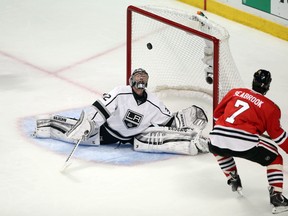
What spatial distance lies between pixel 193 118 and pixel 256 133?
964mm

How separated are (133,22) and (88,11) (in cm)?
225

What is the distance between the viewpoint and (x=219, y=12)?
8812 mm

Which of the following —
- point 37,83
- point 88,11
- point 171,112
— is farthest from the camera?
point 88,11

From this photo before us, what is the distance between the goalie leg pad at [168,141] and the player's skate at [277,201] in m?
0.86

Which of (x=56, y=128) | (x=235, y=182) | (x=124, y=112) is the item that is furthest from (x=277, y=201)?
(x=56, y=128)

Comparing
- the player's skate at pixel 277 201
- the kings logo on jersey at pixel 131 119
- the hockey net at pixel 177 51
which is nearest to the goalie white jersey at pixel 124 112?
the kings logo on jersey at pixel 131 119

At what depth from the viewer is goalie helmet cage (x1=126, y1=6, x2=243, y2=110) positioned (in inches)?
253

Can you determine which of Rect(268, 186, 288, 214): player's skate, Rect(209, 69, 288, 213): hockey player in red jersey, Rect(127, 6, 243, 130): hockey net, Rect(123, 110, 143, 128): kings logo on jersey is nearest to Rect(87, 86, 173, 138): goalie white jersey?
Rect(123, 110, 143, 128): kings logo on jersey

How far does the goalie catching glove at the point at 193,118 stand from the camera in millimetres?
6332

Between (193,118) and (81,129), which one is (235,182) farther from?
(81,129)

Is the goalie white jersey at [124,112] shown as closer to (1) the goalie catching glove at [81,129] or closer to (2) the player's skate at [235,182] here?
(1) the goalie catching glove at [81,129]

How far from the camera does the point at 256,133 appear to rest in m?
5.43

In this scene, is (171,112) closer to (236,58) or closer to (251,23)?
(236,58)

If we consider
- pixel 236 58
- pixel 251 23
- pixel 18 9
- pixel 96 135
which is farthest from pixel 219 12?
pixel 96 135
